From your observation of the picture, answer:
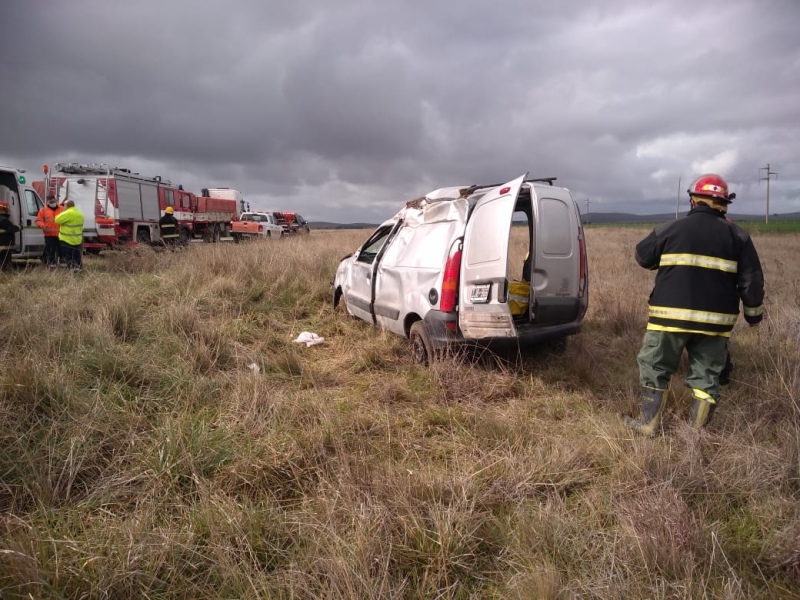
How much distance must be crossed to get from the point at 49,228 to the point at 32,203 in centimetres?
61

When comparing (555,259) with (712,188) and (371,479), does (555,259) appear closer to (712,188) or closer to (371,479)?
(712,188)

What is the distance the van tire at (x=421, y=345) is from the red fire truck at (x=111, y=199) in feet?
38.5

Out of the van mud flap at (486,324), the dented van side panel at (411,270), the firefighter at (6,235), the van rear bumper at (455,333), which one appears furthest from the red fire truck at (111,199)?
the van mud flap at (486,324)

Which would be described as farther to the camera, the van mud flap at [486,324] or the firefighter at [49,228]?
the firefighter at [49,228]

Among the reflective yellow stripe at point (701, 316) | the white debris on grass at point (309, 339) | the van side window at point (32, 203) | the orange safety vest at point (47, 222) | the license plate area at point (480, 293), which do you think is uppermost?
the van side window at point (32, 203)

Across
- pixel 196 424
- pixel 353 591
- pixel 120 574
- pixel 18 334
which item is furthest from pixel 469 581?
pixel 18 334

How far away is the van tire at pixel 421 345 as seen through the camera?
427 cm

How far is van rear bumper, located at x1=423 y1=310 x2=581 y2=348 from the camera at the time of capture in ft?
13.4

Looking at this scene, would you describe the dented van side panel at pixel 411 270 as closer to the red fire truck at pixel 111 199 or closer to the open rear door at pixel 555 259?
the open rear door at pixel 555 259

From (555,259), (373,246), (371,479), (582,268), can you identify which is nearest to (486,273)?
(555,259)

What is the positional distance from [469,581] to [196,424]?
1.92m

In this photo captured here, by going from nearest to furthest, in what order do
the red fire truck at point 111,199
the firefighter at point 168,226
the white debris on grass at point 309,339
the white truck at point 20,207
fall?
the white debris on grass at point 309,339 < the white truck at point 20,207 < the firefighter at point 168,226 < the red fire truck at point 111,199

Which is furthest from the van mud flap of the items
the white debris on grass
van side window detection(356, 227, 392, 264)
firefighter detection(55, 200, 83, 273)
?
firefighter detection(55, 200, 83, 273)

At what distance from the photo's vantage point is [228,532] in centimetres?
199
